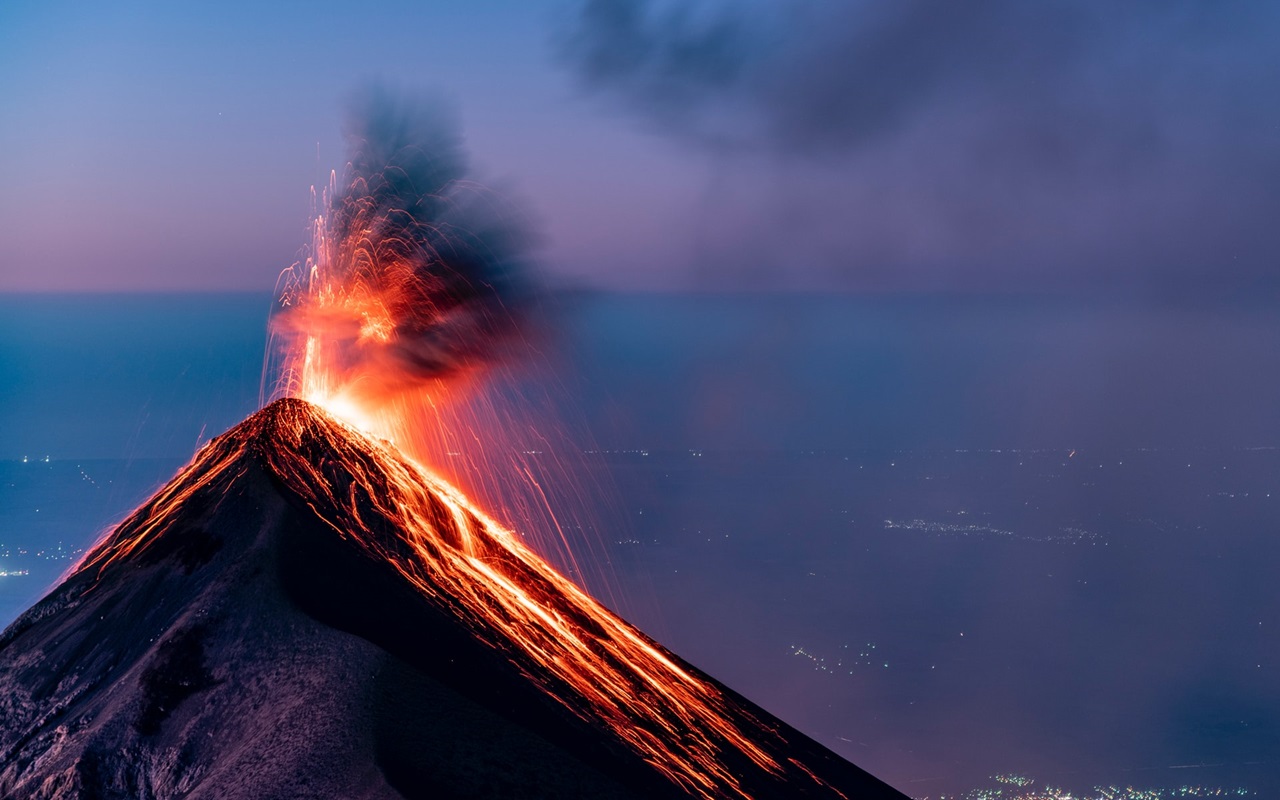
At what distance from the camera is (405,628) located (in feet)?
28.5

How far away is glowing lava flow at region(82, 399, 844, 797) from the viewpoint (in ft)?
32.4

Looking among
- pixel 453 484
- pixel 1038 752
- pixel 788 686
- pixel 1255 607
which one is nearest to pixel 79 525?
pixel 788 686

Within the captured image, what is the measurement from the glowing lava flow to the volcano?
0.05 metres

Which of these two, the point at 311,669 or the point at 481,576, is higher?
the point at 481,576

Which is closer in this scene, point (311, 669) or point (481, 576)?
point (311, 669)

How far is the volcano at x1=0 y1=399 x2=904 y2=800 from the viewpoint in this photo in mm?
7363

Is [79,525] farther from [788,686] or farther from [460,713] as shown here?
[460,713]

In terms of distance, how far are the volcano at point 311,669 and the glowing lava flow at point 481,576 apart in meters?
0.05

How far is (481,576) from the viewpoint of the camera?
38.0ft

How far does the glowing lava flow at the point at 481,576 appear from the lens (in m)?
9.87

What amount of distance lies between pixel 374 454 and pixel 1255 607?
221300 mm

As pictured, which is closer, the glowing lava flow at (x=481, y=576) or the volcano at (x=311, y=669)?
the volcano at (x=311, y=669)

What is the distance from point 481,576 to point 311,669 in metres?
3.81

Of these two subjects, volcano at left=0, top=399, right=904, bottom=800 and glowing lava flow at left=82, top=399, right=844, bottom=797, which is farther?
glowing lava flow at left=82, top=399, right=844, bottom=797
